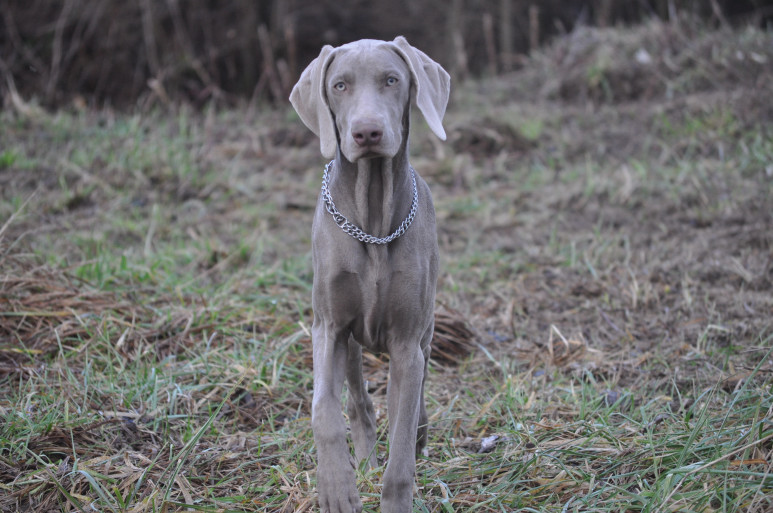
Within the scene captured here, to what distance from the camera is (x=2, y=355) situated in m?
3.72

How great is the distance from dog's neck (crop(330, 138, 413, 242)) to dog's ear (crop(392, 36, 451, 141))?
15 cm

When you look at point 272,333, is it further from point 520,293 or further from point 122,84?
point 122,84

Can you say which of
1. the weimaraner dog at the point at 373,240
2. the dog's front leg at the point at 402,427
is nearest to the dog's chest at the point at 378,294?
the weimaraner dog at the point at 373,240

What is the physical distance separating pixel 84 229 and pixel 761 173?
5.56m

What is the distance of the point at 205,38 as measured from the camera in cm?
968

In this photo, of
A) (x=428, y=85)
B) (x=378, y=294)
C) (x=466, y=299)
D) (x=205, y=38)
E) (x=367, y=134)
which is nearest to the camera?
(x=367, y=134)

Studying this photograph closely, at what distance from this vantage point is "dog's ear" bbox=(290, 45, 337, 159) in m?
2.67

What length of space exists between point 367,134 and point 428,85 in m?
0.50

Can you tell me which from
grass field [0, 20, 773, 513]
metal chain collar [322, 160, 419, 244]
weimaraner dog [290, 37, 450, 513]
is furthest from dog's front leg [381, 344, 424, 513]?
metal chain collar [322, 160, 419, 244]

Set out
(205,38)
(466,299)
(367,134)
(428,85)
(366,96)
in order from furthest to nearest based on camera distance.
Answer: (205,38)
(466,299)
(428,85)
(366,96)
(367,134)

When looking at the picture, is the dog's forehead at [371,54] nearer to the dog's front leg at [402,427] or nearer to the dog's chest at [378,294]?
the dog's chest at [378,294]

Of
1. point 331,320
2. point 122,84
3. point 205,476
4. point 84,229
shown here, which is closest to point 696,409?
point 331,320

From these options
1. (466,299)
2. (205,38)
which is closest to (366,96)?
(466,299)

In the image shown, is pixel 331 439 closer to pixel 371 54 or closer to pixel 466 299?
pixel 371 54
